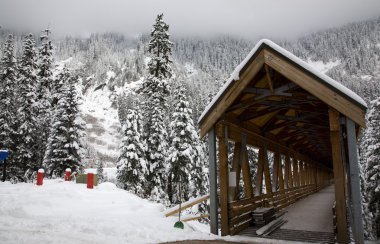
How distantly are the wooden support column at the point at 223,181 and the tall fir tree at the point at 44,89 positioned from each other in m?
27.4

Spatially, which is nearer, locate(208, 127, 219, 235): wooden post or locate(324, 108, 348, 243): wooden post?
locate(324, 108, 348, 243): wooden post

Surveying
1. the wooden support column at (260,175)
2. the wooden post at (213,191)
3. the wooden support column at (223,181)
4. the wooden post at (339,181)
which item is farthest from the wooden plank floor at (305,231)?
the wooden support column at (260,175)

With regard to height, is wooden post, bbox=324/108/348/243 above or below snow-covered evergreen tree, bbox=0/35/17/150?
below

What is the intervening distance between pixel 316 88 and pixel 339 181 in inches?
93.4

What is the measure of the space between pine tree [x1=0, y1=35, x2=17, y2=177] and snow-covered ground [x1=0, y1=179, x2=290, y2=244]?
54.7ft

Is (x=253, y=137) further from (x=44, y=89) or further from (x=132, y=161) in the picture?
(x=44, y=89)

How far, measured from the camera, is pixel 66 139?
27.6m

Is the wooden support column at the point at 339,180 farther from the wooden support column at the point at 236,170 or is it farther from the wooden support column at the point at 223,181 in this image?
the wooden support column at the point at 223,181

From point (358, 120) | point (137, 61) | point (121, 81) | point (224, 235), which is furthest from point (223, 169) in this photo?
point (137, 61)

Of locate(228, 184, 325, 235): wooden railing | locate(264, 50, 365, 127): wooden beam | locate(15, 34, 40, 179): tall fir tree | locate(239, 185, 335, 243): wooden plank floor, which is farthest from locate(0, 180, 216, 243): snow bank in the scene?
locate(15, 34, 40, 179): tall fir tree

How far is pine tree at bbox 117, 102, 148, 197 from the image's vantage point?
27.1 m

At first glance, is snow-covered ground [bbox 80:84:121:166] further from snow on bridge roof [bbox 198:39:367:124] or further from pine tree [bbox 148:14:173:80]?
snow on bridge roof [bbox 198:39:367:124]

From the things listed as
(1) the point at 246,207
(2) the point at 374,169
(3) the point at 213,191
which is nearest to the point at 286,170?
(1) the point at 246,207

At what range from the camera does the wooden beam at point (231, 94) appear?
343 inches
